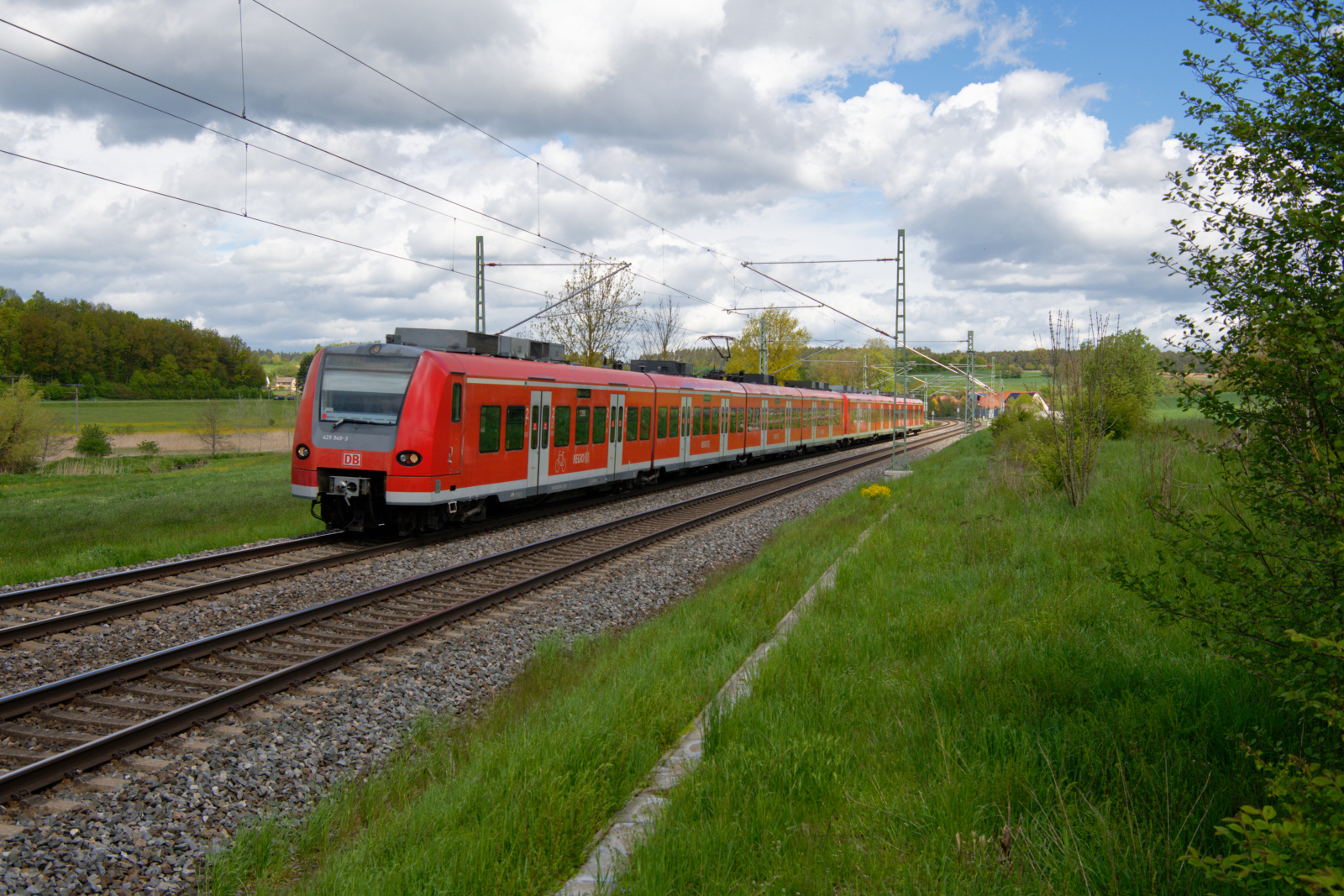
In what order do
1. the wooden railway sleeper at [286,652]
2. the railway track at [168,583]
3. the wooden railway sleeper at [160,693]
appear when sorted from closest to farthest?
the wooden railway sleeper at [160,693], the wooden railway sleeper at [286,652], the railway track at [168,583]

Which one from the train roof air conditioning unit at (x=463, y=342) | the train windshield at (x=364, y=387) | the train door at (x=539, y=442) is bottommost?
the train door at (x=539, y=442)

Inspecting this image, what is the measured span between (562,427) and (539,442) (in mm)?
993

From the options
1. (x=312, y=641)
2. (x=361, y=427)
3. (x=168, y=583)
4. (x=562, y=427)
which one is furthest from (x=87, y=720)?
(x=562, y=427)

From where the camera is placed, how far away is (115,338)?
72688 millimetres

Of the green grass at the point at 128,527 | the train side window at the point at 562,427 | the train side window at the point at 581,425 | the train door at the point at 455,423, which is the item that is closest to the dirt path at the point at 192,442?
the green grass at the point at 128,527

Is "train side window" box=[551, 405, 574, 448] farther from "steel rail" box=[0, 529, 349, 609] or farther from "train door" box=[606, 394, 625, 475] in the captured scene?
"steel rail" box=[0, 529, 349, 609]

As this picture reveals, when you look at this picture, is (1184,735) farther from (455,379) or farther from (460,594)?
(455,379)

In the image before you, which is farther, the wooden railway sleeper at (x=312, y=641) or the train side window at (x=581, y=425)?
the train side window at (x=581, y=425)

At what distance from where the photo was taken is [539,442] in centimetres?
1544

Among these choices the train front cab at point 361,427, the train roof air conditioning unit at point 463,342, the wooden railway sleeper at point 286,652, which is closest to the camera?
the wooden railway sleeper at point 286,652

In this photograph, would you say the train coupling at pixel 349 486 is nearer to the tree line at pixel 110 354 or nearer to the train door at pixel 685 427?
the train door at pixel 685 427

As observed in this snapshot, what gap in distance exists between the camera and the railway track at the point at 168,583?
764 cm

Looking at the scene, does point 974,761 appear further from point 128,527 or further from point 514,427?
point 128,527

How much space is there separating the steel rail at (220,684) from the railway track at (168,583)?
156 cm
